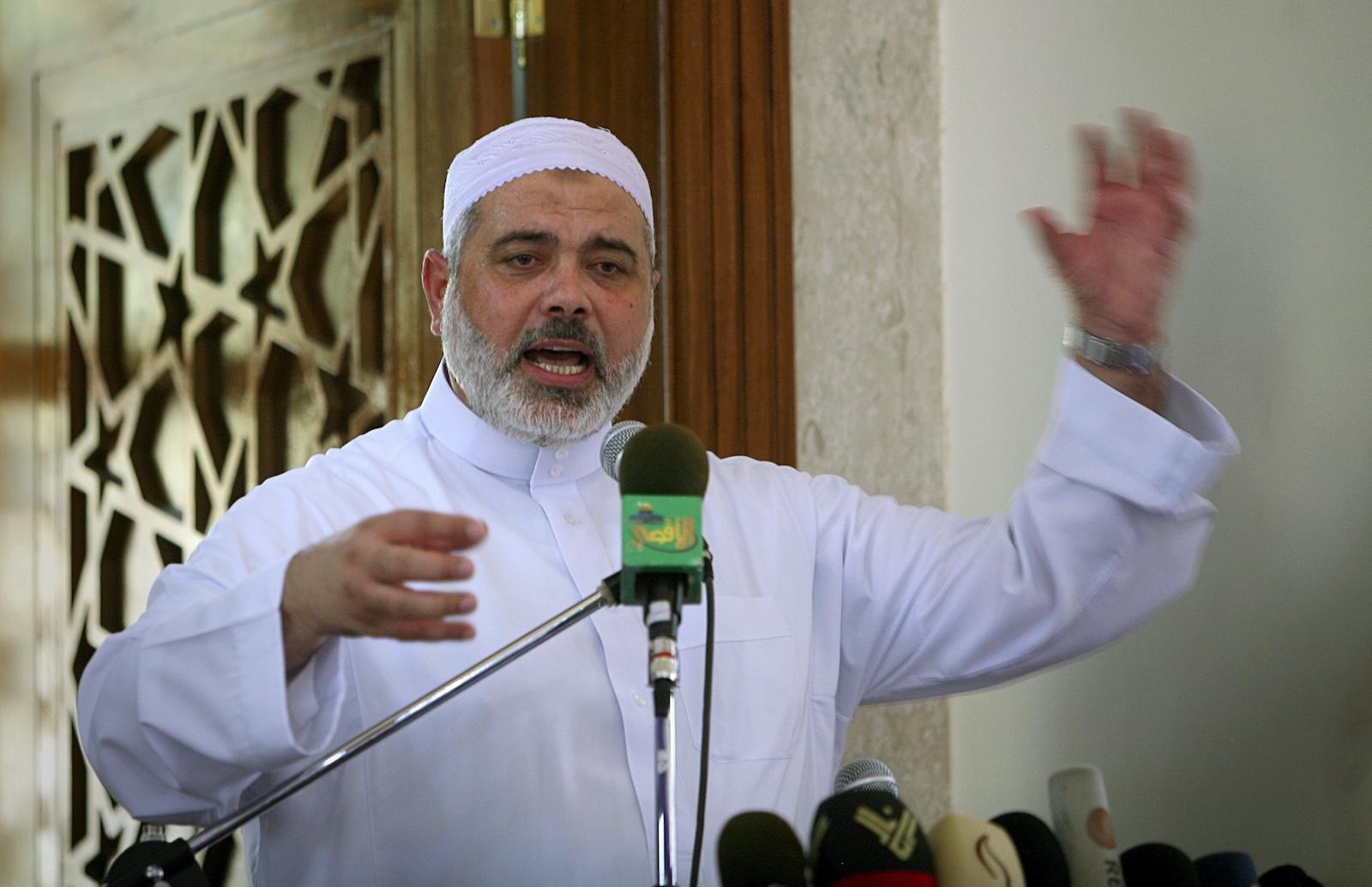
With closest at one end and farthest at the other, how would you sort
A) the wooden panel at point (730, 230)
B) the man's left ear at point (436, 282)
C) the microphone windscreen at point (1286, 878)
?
the microphone windscreen at point (1286, 878) → the man's left ear at point (436, 282) → the wooden panel at point (730, 230)

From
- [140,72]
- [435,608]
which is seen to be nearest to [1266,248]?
[435,608]

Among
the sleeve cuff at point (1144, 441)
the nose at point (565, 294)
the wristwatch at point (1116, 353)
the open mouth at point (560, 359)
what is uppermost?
the nose at point (565, 294)

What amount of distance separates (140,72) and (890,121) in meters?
1.55

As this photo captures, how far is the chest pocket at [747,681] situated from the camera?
1.98 metres

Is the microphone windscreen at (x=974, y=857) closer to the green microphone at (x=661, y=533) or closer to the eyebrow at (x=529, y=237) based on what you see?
the green microphone at (x=661, y=533)

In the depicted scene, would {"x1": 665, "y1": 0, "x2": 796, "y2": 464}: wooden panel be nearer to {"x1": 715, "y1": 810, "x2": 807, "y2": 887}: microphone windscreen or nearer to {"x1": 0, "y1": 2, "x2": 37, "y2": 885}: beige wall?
{"x1": 0, "y1": 2, "x2": 37, "y2": 885}: beige wall

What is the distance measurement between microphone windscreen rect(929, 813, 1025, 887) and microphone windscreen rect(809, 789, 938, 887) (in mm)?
20

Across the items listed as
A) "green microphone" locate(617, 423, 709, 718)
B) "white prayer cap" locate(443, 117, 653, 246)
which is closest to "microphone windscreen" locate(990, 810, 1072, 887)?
"green microphone" locate(617, 423, 709, 718)

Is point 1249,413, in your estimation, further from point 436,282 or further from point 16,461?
point 16,461

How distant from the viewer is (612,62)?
276 cm

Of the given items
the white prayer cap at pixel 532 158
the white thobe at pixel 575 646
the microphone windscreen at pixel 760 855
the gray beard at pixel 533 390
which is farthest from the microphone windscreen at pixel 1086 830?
the white prayer cap at pixel 532 158

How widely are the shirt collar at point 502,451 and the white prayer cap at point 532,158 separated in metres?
0.31

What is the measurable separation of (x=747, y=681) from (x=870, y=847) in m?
0.90

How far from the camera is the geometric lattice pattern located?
2809mm
